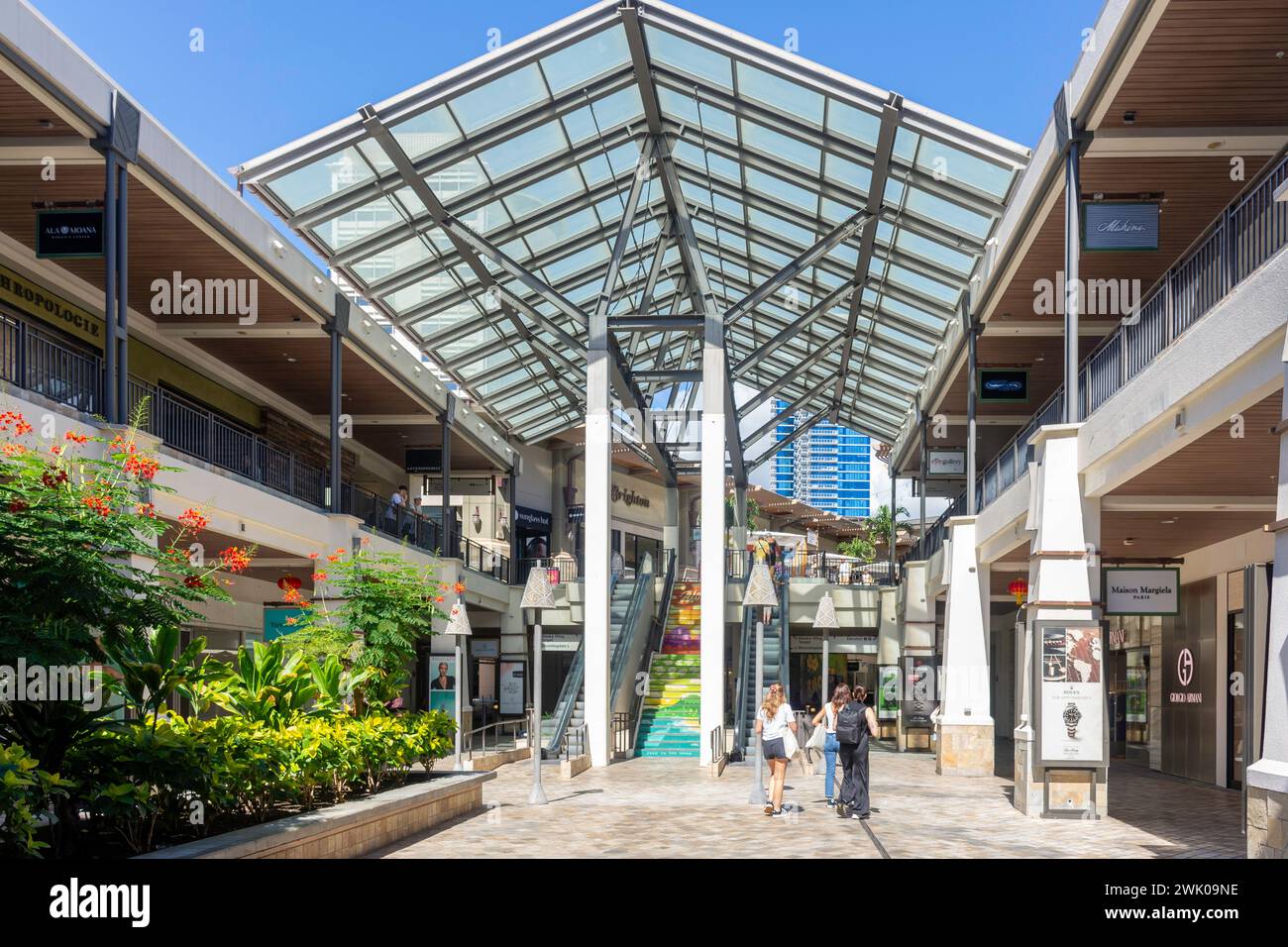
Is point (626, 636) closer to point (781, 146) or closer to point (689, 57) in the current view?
point (781, 146)

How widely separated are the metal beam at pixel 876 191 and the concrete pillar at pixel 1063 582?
23.3 ft

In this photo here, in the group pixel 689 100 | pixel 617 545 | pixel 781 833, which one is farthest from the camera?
pixel 617 545

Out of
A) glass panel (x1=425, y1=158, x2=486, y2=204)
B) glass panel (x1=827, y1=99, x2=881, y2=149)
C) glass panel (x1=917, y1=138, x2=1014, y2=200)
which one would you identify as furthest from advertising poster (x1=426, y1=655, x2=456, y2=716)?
glass panel (x1=917, y1=138, x2=1014, y2=200)

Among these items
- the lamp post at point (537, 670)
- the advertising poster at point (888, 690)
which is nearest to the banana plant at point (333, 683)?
the lamp post at point (537, 670)

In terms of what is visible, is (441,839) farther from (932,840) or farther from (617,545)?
(617,545)

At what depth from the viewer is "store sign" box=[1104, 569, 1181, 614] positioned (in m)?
17.0

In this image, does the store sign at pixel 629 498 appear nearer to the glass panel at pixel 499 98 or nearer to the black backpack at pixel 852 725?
the glass panel at pixel 499 98

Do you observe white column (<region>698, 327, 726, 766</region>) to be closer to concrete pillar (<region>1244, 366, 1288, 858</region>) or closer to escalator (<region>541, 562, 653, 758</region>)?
escalator (<region>541, 562, 653, 758</region>)

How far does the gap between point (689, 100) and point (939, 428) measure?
13.1 m

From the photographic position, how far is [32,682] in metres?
9.40

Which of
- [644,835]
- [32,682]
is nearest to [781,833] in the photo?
[644,835]

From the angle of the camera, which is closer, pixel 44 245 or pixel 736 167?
pixel 44 245

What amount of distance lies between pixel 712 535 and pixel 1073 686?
10.6 m

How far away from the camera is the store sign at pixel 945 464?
3300 cm
